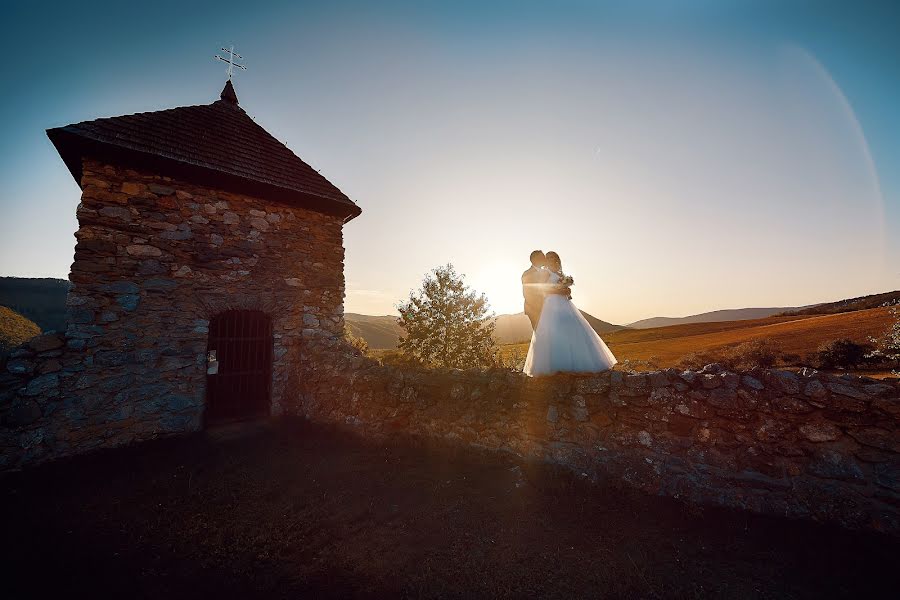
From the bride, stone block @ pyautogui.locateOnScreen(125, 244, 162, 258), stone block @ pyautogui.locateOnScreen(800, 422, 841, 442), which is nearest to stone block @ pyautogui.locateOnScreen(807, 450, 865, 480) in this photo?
stone block @ pyautogui.locateOnScreen(800, 422, 841, 442)

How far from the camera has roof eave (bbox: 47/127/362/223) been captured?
5857 millimetres

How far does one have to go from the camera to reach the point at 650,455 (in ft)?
13.5

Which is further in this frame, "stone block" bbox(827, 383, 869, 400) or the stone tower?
the stone tower

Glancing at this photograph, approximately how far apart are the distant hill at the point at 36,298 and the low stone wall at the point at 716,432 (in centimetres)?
3208

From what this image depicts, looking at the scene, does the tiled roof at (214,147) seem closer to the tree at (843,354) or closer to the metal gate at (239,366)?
the metal gate at (239,366)

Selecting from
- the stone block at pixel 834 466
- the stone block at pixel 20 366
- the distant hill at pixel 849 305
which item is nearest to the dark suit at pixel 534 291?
the stone block at pixel 834 466

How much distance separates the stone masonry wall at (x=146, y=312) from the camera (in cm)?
532

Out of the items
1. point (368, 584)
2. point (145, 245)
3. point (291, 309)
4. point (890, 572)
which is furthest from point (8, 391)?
point (890, 572)

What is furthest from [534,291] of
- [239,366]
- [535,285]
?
[239,366]

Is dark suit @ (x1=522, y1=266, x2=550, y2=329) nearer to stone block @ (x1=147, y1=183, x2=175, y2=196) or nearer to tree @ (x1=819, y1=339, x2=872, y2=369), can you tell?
stone block @ (x1=147, y1=183, x2=175, y2=196)

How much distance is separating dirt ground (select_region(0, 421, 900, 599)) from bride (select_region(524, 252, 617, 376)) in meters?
1.45

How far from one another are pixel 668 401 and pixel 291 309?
7.60 meters

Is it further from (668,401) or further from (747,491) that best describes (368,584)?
(747,491)

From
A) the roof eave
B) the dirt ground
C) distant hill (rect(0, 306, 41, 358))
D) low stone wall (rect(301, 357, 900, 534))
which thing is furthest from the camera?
distant hill (rect(0, 306, 41, 358))
